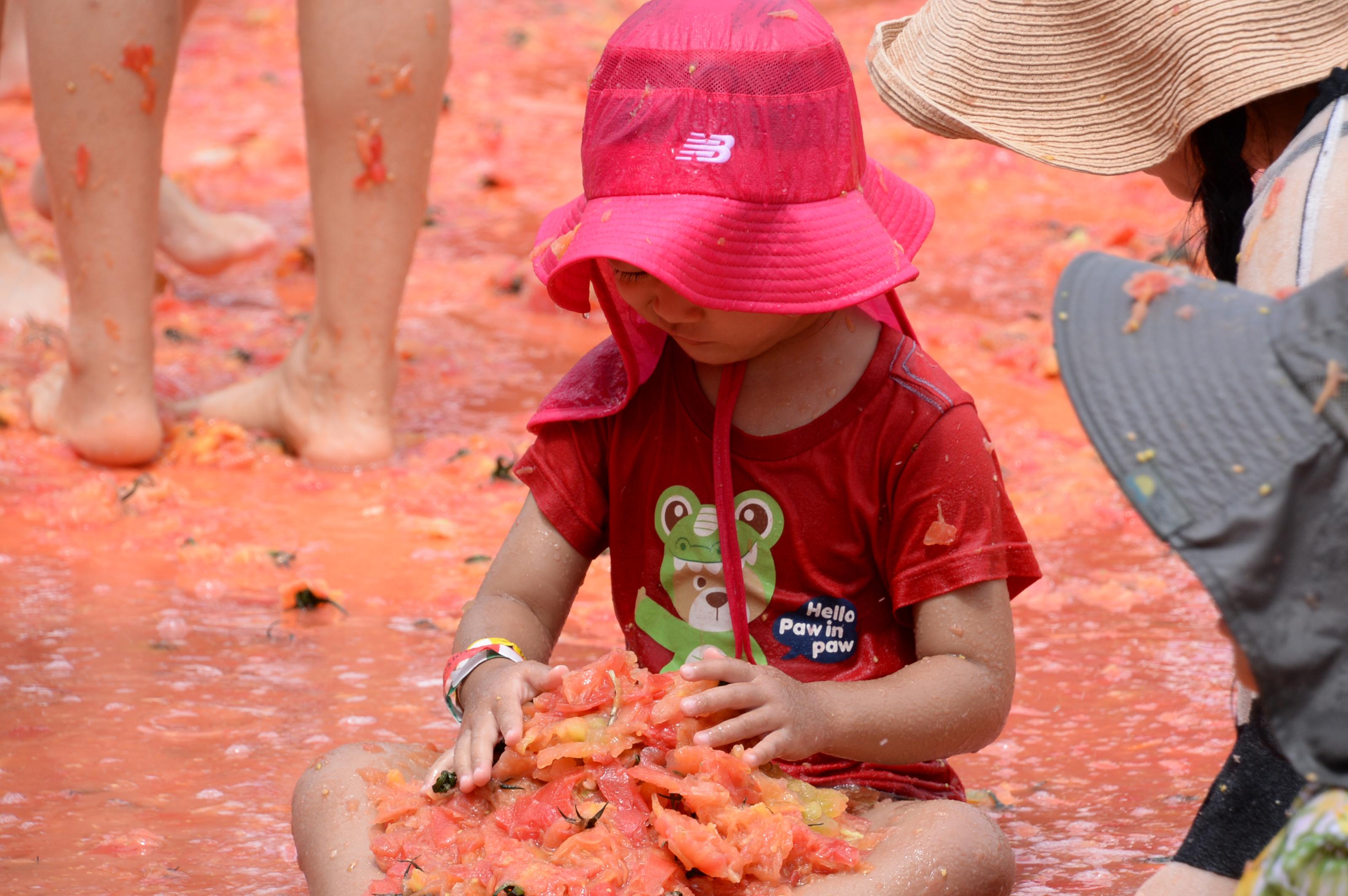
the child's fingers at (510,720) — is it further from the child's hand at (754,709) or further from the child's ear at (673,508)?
the child's ear at (673,508)

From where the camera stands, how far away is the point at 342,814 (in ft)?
5.55

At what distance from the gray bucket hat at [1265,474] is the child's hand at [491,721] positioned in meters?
0.77

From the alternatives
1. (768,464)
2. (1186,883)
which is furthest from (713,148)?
(1186,883)

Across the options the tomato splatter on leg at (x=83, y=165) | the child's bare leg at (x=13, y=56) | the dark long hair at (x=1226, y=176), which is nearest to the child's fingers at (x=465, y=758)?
the dark long hair at (x=1226, y=176)

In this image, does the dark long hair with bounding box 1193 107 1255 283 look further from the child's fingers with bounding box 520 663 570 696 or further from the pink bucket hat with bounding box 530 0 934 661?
the child's fingers with bounding box 520 663 570 696

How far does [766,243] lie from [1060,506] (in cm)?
165

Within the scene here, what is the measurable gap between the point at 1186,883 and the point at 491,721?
2.55 ft

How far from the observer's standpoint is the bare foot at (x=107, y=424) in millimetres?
3152

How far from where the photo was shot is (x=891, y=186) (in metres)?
1.86

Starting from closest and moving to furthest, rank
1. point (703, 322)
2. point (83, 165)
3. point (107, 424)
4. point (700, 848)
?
point (700, 848), point (703, 322), point (83, 165), point (107, 424)

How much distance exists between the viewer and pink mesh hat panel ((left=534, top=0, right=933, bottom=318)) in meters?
1.62

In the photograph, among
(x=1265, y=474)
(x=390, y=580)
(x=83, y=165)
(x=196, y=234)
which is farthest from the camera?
(x=196, y=234)

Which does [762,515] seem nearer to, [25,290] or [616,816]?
[616,816]

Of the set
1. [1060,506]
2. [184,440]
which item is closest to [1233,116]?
[1060,506]
